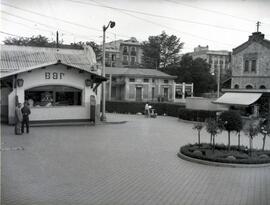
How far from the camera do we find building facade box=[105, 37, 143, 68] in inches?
1684

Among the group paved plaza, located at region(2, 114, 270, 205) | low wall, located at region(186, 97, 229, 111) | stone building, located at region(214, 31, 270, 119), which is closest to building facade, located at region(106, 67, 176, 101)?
stone building, located at region(214, 31, 270, 119)

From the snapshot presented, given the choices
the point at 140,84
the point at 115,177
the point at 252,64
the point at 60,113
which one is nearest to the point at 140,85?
the point at 140,84

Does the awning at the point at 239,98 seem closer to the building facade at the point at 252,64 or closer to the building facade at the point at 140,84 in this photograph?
the building facade at the point at 252,64

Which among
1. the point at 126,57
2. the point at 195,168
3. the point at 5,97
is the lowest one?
the point at 195,168

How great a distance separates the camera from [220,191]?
25.4 ft

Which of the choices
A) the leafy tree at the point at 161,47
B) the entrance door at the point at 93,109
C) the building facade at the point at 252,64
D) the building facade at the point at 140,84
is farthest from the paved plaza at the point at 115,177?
the building facade at the point at 140,84

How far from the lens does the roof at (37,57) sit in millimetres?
21766

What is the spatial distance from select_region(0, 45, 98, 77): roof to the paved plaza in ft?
28.4

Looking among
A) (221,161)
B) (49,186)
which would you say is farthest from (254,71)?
(49,186)

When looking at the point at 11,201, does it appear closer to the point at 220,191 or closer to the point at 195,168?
the point at 220,191

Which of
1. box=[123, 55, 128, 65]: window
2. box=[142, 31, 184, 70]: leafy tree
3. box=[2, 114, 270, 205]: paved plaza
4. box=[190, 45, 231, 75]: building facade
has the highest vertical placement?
box=[190, 45, 231, 75]: building facade

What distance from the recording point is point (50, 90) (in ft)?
66.9

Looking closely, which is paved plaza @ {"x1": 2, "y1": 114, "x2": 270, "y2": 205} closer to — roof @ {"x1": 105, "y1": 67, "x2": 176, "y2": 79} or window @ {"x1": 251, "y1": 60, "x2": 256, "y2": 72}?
window @ {"x1": 251, "y1": 60, "x2": 256, "y2": 72}

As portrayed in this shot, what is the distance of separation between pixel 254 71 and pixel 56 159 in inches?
942
